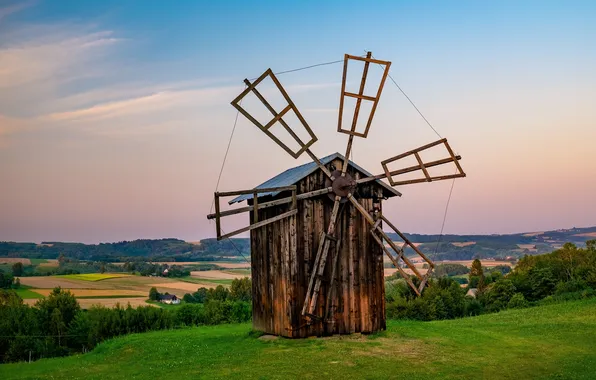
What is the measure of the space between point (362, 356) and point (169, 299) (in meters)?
36.4

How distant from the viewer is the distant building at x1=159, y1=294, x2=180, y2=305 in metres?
51.1

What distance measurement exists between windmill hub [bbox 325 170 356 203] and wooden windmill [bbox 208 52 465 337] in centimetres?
3

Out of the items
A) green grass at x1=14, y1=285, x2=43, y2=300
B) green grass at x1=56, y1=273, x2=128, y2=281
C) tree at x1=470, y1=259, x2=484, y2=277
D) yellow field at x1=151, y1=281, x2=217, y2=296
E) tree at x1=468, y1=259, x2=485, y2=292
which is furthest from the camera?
green grass at x1=56, y1=273, x2=128, y2=281

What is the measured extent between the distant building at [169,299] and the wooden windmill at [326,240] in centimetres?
3038

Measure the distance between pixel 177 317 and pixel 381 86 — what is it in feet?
73.5

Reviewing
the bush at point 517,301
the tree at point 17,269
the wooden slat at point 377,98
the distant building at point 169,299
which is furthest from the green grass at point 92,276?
the wooden slat at point 377,98

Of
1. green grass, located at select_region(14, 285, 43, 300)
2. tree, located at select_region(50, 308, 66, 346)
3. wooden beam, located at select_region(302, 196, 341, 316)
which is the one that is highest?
wooden beam, located at select_region(302, 196, 341, 316)

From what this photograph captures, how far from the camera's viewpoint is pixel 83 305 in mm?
43312

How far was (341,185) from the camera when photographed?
69.8 ft

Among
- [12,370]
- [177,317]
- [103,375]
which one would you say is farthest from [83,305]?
[103,375]

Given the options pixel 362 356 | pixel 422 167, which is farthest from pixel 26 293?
pixel 362 356

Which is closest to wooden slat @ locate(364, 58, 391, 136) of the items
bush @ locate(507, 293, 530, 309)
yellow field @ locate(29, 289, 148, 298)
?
bush @ locate(507, 293, 530, 309)

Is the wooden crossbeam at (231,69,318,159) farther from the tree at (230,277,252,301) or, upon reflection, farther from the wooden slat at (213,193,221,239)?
the tree at (230,277,252,301)

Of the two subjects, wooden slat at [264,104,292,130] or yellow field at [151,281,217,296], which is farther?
yellow field at [151,281,217,296]
